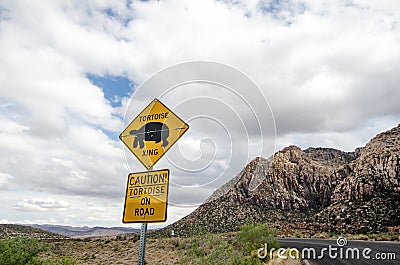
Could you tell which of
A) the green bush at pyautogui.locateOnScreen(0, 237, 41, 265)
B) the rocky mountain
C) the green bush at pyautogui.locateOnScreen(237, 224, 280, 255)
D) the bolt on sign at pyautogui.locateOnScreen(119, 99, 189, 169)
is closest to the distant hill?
the rocky mountain

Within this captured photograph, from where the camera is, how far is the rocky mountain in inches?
1925

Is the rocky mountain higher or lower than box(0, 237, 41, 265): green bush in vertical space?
higher

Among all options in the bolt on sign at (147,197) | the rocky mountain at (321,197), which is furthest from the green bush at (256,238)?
the bolt on sign at (147,197)

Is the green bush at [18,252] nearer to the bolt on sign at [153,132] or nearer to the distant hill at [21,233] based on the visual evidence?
the bolt on sign at [153,132]

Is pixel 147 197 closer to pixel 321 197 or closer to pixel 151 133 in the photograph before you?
pixel 151 133

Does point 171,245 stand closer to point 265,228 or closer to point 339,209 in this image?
point 265,228

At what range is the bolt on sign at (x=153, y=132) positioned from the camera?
566cm

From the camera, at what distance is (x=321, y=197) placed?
83.7 meters

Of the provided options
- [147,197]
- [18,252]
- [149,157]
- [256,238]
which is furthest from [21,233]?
[147,197]

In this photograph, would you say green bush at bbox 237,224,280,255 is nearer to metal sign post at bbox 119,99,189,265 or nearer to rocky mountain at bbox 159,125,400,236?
rocky mountain at bbox 159,125,400,236

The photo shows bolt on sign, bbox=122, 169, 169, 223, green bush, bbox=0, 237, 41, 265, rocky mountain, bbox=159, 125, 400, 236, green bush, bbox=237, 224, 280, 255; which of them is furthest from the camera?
rocky mountain, bbox=159, 125, 400, 236

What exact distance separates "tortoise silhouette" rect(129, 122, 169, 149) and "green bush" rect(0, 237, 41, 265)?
27.1ft

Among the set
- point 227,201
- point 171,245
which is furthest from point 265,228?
point 227,201

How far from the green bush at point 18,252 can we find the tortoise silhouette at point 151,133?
825cm
